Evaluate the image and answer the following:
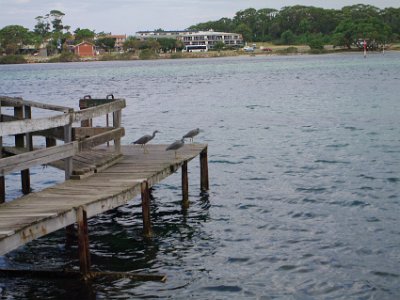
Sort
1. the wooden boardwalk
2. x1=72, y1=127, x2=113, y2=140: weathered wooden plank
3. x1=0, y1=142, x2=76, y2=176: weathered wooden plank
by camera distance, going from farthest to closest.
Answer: x1=72, y1=127, x2=113, y2=140: weathered wooden plank, x1=0, y1=142, x2=76, y2=176: weathered wooden plank, the wooden boardwalk

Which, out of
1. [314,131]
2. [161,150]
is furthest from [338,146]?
[161,150]

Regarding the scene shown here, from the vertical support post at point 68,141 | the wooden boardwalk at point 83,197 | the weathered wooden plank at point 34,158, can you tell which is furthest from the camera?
the vertical support post at point 68,141

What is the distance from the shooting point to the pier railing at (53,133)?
434 inches

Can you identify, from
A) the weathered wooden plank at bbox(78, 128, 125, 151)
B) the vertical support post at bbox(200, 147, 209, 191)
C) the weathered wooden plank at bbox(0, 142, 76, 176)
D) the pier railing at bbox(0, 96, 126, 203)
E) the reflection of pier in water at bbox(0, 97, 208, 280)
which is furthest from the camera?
the vertical support post at bbox(200, 147, 209, 191)

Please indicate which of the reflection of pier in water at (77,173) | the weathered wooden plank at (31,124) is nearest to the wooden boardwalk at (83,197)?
the reflection of pier in water at (77,173)

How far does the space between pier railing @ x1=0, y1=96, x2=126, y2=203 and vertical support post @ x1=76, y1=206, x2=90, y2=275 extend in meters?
1.20

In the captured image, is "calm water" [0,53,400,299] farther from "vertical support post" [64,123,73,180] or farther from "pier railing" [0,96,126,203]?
"pier railing" [0,96,126,203]

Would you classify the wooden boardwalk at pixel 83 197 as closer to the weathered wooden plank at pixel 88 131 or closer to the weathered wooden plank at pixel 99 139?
the weathered wooden plank at pixel 99 139

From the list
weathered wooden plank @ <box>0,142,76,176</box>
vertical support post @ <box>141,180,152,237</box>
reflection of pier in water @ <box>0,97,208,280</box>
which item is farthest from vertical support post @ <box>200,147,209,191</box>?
weathered wooden plank @ <box>0,142,76,176</box>

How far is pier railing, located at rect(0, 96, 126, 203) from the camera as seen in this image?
11.0m

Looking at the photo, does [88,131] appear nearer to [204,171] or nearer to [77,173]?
[77,173]

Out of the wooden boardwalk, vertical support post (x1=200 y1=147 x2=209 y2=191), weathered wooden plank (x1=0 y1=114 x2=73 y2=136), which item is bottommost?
vertical support post (x1=200 y1=147 x2=209 y2=191)

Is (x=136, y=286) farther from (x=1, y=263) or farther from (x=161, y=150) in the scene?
(x=161, y=150)

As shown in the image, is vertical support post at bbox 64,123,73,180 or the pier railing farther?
vertical support post at bbox 64,123,73,180
